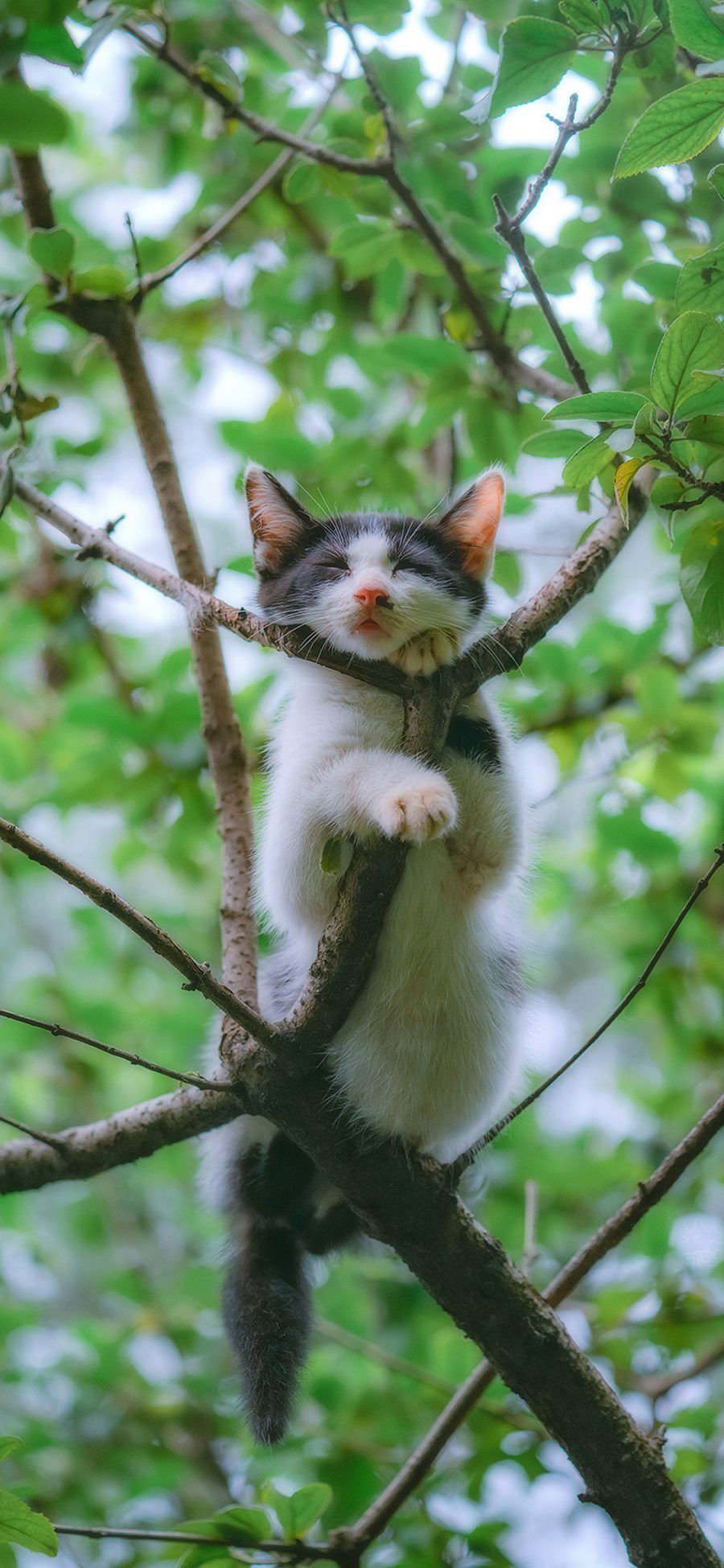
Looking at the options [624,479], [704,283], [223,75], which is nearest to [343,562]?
[624,479]

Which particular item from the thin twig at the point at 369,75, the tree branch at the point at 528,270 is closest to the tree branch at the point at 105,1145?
the tree branch at the point at 528,270

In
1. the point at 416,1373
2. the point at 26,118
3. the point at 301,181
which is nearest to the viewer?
the point at 26,118

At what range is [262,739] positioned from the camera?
3498mm

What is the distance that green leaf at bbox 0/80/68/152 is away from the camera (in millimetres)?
1651

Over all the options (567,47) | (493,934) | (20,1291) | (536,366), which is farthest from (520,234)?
(20,1291)

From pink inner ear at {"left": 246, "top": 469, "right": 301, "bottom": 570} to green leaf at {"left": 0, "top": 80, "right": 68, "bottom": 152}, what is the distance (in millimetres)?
782

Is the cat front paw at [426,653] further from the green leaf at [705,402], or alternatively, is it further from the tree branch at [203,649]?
the green leaf at [705,402]

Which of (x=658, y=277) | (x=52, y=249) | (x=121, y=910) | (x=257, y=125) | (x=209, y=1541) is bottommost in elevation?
(x=209, y=1541)

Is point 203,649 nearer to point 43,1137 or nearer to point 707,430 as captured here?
point 43,1137

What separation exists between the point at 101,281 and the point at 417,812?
1.39 m

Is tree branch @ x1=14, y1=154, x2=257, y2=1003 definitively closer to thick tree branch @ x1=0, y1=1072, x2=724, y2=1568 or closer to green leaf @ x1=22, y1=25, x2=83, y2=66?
thick tree branch @ x1=0, y1=1072, x2=724, y2=1568

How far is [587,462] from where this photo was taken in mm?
1717

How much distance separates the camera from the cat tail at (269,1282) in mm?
2098

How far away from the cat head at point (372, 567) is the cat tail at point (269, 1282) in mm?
1037
